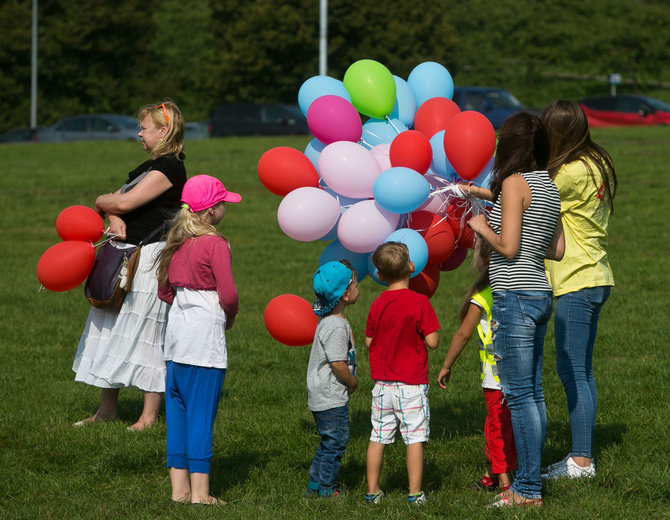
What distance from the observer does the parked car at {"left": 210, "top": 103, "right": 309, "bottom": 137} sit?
26.5 meters

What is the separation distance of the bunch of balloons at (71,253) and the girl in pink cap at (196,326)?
118 cm

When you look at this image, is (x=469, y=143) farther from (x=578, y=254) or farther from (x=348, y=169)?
(x=578, y=254)

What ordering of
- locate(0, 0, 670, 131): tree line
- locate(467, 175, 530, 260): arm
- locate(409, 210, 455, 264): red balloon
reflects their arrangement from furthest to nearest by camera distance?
locate(0, 0, 670, 131): tree line, locate(409, 210, 455, 264): red balloon, locate(467, 175, 530, 260): arm

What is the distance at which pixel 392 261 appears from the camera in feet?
13.8

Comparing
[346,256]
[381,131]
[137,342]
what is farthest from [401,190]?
[137,342]

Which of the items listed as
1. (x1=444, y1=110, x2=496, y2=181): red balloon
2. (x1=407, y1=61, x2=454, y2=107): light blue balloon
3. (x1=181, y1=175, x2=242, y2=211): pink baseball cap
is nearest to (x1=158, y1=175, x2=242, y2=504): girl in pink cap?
(x1=181, y1=175, x2=242, y2=211): pink baseball cap

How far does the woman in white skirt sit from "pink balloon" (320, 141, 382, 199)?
1074 mm

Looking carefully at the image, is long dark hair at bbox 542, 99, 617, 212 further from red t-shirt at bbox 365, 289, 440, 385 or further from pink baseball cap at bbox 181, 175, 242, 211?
pink baseball cap at bbox 181, 175, 242, 211

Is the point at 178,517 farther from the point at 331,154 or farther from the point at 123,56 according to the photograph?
the point at 123,56

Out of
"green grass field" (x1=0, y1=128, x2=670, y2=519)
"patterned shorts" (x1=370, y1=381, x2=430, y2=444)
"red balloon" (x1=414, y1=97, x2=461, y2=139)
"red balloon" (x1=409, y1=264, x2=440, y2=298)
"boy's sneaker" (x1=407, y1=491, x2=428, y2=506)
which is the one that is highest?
"red balloon" (x1=414, y1=97, x2=461, y2=139)

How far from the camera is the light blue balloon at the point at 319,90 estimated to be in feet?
16.7

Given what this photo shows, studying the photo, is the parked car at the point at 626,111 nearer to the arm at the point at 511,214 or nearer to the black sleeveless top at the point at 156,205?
the black sleeveless top at the point at 156,205

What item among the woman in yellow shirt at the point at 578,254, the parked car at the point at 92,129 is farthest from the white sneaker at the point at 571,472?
the parked car at the point at 92,129

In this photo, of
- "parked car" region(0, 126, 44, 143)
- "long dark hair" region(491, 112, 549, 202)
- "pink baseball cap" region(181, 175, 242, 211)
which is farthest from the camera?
"parked car" region(0, 126, 44, 143)
